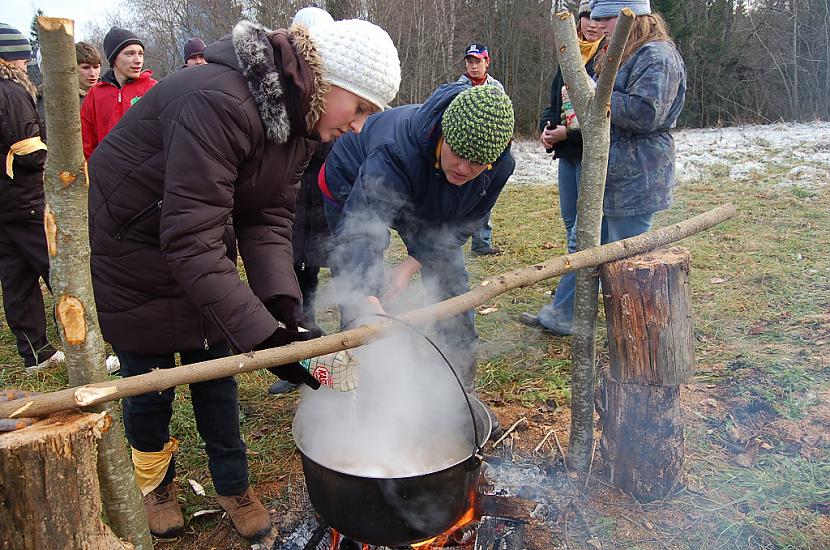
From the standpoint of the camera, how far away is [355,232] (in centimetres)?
287

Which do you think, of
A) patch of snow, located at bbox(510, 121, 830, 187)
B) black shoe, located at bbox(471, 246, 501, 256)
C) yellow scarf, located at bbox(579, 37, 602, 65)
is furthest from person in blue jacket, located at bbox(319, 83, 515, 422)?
patch of snow, located at bbox(510, 121, 830, 187)

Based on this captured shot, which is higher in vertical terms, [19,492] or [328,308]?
[19,492]

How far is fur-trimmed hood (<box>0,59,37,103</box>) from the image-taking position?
3.63m

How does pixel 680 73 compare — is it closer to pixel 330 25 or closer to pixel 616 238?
pixel 616 238

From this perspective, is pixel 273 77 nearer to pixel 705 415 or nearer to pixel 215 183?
pixel 215 183

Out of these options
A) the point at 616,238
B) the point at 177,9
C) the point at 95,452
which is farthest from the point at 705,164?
the point at 177,9

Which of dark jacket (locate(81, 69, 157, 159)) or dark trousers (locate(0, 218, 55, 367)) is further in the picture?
dark jacket (locate(81, 69, 157, 159))

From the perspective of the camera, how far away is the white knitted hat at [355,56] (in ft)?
5.98

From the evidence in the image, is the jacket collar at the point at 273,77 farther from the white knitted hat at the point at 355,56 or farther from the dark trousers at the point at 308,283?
the dark trousers at the point at 308,283

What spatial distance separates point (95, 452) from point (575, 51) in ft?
7.45

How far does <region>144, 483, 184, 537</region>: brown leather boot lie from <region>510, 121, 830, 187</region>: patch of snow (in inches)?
368

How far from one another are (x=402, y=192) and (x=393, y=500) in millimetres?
1440

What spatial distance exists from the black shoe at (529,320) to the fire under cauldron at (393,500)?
2.64m

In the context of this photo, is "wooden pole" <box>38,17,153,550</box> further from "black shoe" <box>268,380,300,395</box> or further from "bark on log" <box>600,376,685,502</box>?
"black shoe" <box>268,380,300,395</box>
